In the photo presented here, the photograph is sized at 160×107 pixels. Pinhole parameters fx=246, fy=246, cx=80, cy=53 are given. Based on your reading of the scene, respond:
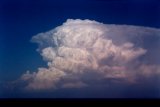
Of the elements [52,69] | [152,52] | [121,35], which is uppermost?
[121,35]

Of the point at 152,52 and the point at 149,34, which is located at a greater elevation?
the point at 149,34

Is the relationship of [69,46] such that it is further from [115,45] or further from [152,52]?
[152,52]
